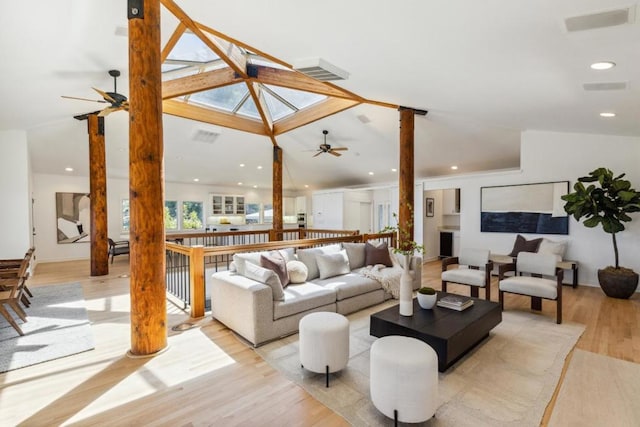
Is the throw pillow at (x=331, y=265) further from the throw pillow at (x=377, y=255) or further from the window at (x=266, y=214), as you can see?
the window at (x=266, y=214)

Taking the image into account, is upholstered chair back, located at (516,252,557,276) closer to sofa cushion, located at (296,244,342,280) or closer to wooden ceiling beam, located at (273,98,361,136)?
sofa cushion, located at (296,244,342,280)

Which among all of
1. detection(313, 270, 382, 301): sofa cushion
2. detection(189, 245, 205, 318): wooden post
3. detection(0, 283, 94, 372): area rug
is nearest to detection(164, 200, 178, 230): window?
detection(0, 283, 94, 372): area rug

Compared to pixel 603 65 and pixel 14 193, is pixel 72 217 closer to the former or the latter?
pixel 14 193

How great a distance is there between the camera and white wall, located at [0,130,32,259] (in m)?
5.89

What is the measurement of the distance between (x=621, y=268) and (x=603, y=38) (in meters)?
4.50

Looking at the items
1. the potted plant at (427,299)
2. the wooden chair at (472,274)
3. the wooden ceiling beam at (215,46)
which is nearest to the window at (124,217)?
the wooden ceiling beam at (215,46)

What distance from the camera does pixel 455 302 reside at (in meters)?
3.25

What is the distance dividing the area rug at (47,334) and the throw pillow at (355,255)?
3463 millimetres

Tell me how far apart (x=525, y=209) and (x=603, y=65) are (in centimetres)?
435

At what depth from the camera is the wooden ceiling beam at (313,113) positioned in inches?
244

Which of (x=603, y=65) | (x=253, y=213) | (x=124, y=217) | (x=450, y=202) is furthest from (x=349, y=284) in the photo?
(x=253, y=213)

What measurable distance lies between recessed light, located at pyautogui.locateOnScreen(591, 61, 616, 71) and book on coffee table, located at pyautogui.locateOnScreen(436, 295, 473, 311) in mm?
2484

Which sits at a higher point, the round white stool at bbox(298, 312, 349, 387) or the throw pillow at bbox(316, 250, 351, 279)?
the throw pillow at bbox(316, 250, 351, 279)

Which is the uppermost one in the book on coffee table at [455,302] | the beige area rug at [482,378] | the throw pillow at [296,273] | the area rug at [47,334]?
the throw pillow at [296,273]
